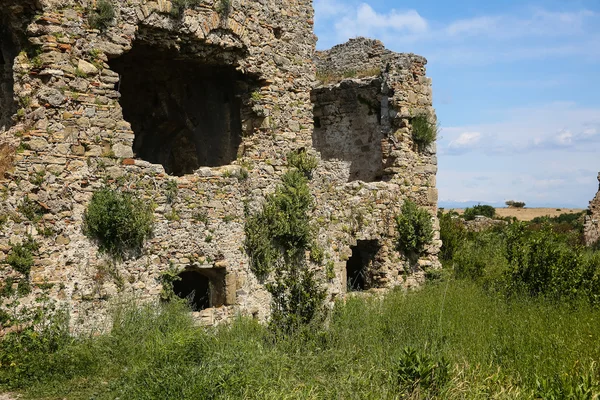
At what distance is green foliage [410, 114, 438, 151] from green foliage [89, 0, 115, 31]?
7303 millimetres

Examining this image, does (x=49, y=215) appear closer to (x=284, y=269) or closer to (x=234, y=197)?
(x=234, y=197)

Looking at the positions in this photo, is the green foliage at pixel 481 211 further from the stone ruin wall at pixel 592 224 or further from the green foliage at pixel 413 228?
the green foliage at pixel 413 228

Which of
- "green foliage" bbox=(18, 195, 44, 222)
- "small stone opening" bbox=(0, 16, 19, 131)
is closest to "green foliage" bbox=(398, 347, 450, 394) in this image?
"green foliage" bbox=(18, 195, 44, 222)

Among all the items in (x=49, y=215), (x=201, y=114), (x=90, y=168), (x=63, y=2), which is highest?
(x=63, y=2)

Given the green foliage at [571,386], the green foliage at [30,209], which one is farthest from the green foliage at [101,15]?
the green foliage at [571,386]

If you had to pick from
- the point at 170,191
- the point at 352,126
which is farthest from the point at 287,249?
the point at 352,126

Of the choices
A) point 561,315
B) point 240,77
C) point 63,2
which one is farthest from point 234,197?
point 561,315

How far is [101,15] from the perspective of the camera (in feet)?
28.6

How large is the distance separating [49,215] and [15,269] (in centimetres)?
81

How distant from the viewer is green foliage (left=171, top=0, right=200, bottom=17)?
31.1ft

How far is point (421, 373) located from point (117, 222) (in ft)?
14.9

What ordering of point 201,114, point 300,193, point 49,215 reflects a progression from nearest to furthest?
point 49,215, point 300,193, point 201,114

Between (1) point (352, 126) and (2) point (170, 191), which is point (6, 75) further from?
(1) point (352, 126)

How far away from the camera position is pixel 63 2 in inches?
333
